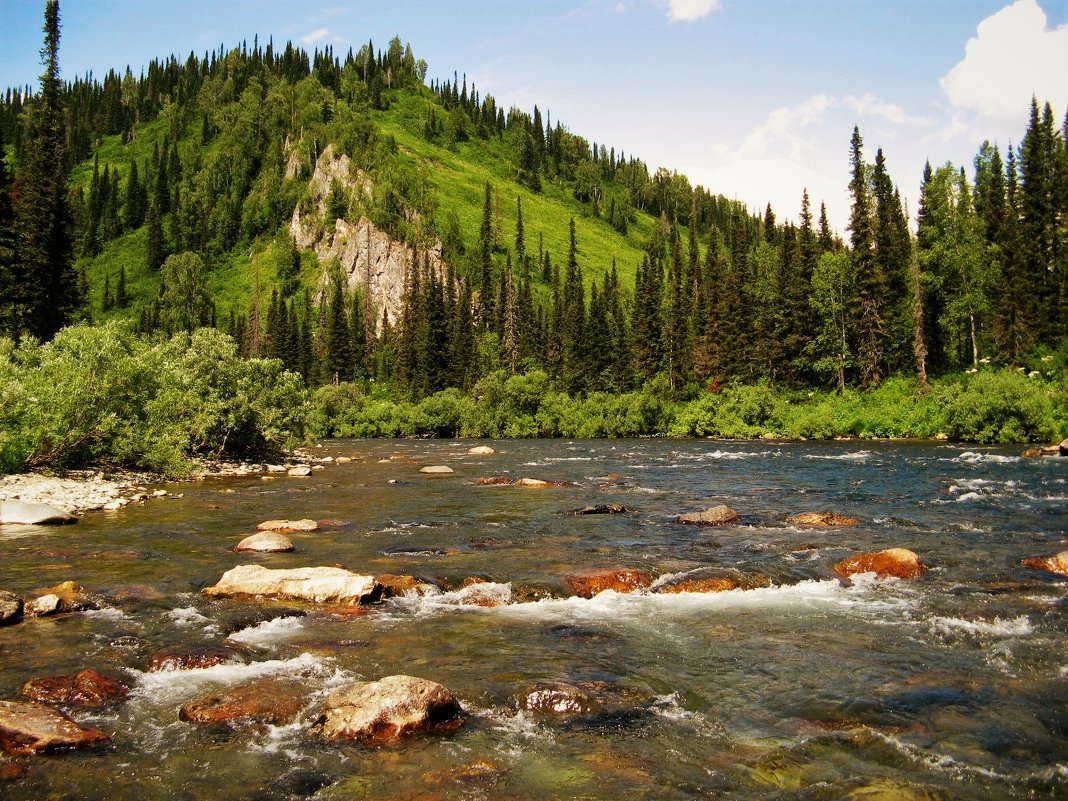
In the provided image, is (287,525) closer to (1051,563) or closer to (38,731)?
(38,731)

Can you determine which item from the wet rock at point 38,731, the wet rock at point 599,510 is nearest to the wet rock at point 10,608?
the wet rock at point 38,731

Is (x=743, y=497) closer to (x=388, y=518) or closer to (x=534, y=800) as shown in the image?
(x=388, y=518)

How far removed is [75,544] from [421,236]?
507ft

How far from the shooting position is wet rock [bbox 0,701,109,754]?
6945 millimetres

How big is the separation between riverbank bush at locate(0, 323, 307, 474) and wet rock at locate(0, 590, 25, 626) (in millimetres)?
13719

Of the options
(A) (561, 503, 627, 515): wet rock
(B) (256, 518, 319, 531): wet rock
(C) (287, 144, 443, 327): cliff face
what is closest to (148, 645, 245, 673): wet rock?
(B) (256, 518, 319, 531): wet rock

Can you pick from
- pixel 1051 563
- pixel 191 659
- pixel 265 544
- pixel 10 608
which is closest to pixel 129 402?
pixel 265 544

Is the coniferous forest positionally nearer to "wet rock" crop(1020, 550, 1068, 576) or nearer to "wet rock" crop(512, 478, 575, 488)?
"wet rock" crop(512, 478, 575, 488)

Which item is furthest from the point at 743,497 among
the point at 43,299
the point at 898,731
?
the point at 43,299

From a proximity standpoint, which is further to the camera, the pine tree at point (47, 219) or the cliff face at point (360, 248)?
the cliff face at point (360, 248)

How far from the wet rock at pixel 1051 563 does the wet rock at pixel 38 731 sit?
1714 cm

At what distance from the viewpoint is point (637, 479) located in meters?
33.1

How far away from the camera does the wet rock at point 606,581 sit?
14.0 m

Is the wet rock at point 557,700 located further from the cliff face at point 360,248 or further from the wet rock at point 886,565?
the cliff face at point 360,248
